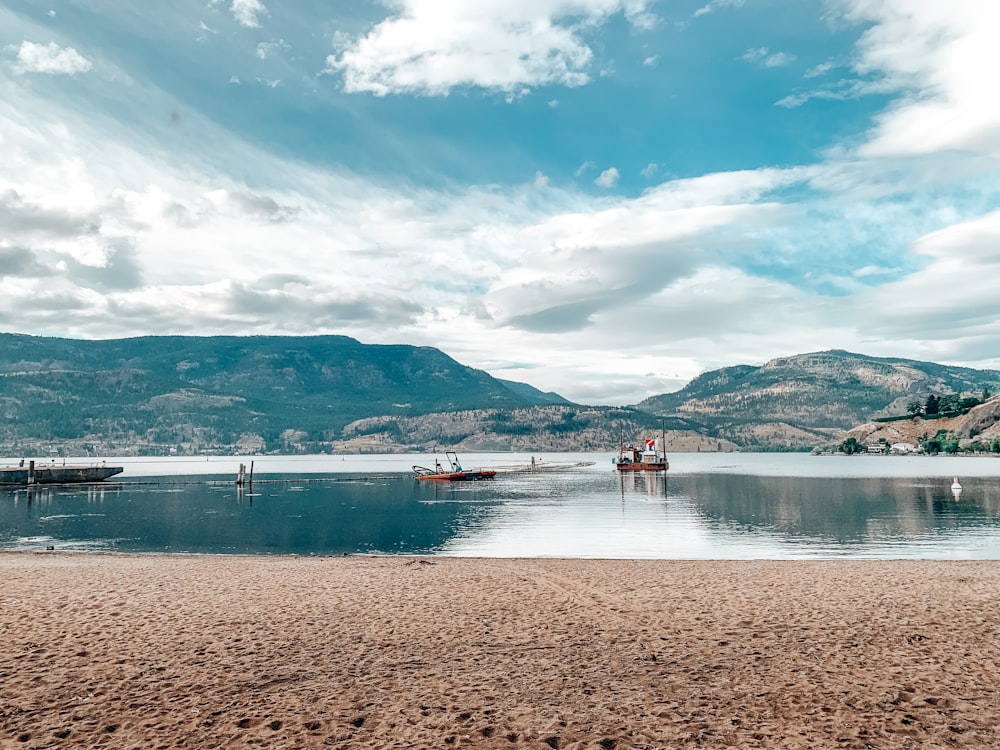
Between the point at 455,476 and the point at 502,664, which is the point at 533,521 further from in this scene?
the point at 455,476

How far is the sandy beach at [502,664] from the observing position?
1091cm

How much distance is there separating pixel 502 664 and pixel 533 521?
4776 centimetres

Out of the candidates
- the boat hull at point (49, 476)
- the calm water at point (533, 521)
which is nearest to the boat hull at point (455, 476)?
the calm water at point (533, 521)

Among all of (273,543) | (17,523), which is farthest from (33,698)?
(17,523)

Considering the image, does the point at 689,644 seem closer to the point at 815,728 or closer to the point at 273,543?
the point at 815,728

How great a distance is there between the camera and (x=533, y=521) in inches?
2434

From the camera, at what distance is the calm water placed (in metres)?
45.5

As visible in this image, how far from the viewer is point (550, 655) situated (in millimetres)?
15336

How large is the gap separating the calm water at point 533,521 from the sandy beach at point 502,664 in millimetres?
20497

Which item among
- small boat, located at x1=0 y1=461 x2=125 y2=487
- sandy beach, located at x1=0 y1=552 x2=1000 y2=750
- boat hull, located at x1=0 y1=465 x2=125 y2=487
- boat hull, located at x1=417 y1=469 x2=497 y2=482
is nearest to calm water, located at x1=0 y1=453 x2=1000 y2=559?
small boat, located at x1=0 y1=461 x2=125 y2=487

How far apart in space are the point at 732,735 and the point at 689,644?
5.44m

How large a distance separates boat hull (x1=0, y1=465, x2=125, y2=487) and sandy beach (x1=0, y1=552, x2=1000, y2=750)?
11235 centimetres

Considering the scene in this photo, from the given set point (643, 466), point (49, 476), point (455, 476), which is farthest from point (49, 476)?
point (643, 466)

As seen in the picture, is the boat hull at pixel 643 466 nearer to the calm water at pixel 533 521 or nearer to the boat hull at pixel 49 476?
the calm water at pixel 533 521
